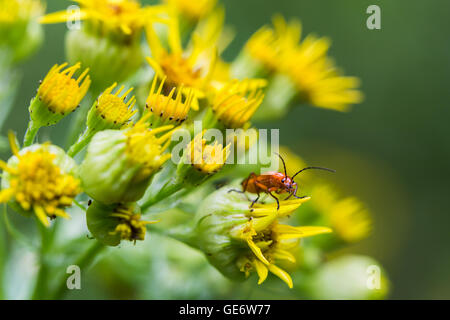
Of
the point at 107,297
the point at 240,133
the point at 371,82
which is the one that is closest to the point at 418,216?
the point at 371,82

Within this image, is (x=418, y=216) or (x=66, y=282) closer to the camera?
(x=66, y=282)

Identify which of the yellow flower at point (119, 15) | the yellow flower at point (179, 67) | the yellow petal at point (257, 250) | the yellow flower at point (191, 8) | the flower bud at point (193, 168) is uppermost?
the yellow flower at point (191, 8)

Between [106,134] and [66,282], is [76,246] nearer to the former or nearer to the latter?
[66,282]

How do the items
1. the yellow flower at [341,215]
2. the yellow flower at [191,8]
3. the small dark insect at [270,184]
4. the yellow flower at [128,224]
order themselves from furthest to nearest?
the yellow flower at [191,8] → the yellow flower at [341,215] → the small dark insect at [270,184] → the yellow flower at [128,224]

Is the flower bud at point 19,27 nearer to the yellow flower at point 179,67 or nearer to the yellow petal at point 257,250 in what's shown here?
the yellow flower at point 179,67

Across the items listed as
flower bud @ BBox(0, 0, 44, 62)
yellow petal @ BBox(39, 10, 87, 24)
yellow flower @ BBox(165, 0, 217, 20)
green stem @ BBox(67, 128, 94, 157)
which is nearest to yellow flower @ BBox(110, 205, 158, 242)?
green stem @ BBox(67, 128, 94, 157)

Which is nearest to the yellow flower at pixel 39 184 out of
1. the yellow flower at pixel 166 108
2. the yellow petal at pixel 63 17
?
the yellow flower at pixel 166 108

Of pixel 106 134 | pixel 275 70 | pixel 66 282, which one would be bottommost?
pixel 66 282
